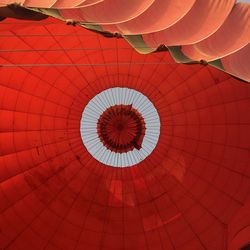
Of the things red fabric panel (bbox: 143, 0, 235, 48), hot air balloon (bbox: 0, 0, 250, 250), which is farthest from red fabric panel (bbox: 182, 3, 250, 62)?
hot air balloon (bbox: 0, 0, 250, 250)

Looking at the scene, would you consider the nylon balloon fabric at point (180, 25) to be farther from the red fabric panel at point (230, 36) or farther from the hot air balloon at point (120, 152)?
the hot air balloon at point (120, 152)

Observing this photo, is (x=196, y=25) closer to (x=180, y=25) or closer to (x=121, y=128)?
(x=180, y=25)

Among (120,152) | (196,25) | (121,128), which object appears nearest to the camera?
(196,25)

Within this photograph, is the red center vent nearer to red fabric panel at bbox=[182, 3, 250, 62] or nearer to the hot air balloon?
the hot air balloon

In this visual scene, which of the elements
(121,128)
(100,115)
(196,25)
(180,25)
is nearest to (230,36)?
(196,25)

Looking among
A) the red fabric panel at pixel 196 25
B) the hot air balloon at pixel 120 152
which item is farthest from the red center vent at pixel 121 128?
the red fabric panel at pixel 196 25

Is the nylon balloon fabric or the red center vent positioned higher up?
the nylon balloon fabric

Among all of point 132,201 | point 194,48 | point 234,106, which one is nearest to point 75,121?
point 132,201

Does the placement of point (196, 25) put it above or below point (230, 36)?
above

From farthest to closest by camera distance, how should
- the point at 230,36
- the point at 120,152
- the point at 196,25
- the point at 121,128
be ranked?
the point at 120,152 → the point at 121,128 → the point at 230,36 → the point at 196,25
